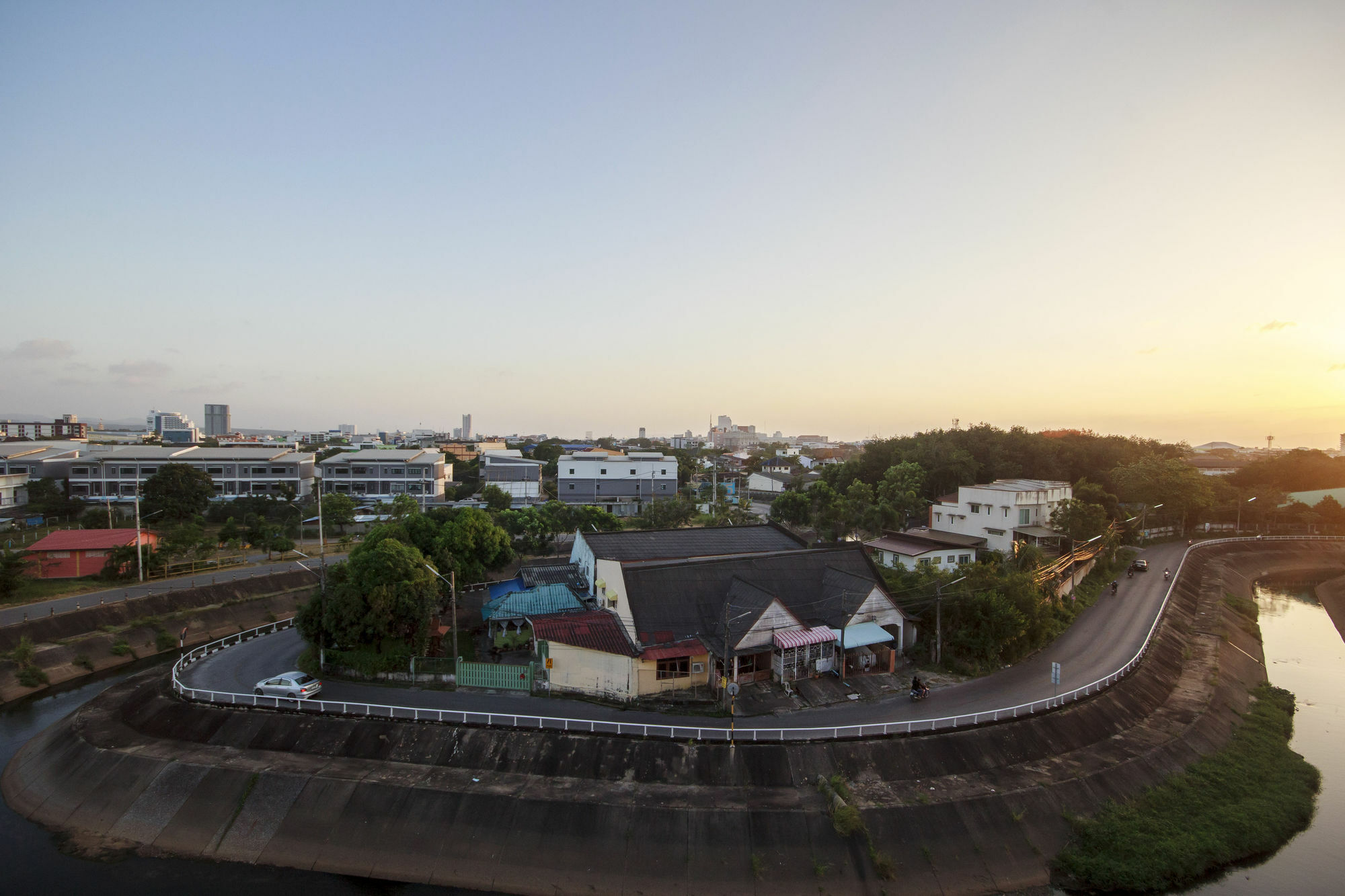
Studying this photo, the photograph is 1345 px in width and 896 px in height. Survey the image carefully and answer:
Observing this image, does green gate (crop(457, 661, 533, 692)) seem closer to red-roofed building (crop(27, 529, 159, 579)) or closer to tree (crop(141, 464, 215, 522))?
red-roofed building (crop(27, 529, 159, 579))

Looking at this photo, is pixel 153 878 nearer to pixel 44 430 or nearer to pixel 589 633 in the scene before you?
pixel 589 633

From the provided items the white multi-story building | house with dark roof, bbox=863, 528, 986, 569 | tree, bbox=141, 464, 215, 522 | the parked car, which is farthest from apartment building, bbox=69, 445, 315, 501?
the white multi-story building

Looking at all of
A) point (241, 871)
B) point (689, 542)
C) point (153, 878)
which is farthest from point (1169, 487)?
point (153, 878)

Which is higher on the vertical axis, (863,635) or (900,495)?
(900,495)

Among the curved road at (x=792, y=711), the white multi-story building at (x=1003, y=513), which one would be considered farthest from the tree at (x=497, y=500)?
the white multi-story building at (x=1003, y=513)

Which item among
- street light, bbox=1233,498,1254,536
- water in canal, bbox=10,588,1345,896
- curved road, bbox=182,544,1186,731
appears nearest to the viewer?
water in canal, bbox=10,588,1345,896

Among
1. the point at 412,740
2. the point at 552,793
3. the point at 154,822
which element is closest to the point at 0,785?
the point at 154,822
